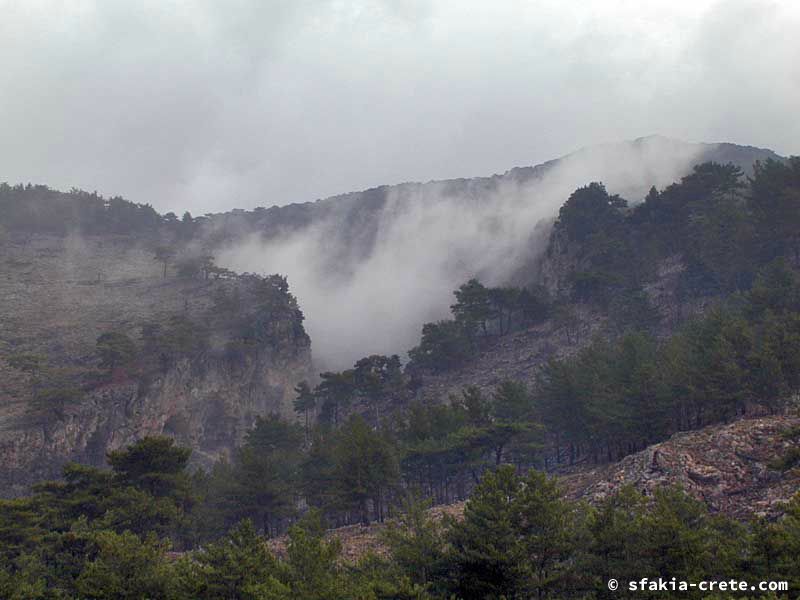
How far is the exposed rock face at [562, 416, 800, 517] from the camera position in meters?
29.1

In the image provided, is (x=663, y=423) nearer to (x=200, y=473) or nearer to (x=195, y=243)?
(x=200, y=473)

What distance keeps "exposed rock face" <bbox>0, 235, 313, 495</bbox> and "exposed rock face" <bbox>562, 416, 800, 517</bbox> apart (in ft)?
173

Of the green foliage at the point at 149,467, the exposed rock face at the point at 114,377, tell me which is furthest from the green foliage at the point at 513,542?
the exposed rock face at the point at 114,377

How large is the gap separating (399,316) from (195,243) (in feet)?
165

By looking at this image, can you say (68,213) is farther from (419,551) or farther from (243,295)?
(419,551)

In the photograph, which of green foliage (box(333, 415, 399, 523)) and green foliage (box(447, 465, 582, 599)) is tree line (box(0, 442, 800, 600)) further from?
green foliage (box(333, 415, 399, 523))

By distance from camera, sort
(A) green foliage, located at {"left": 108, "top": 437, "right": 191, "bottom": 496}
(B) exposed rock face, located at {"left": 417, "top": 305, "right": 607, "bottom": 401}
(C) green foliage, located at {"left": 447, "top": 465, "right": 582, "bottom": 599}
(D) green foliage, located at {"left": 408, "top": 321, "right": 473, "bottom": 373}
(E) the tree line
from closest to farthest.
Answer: (E) the tree line → (C) green foliage, located at {"left": 447, "top": 465, "right": 582, "bottom": 599} → (A) green foliage, located at {"left": 108, "top": 437, "right": 191, "bottom": 496} → (B) exposed rock face, located at {"left": 417, "top": 305, "right": 607, "bottom": 401} → (D) green foliage, located at {"left": 408, "top": 321, "right": 473, "bottom": 373}

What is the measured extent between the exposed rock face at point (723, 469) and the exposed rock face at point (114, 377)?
173ft

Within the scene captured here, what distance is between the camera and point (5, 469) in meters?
58.5

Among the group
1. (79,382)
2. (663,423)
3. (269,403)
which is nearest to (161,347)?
(79,382)

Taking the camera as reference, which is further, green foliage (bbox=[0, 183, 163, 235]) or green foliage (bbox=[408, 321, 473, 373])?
green foliage (bbox=[0, 183, 163, 235])

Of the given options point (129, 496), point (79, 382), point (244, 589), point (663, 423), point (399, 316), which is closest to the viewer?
point (244, 589)

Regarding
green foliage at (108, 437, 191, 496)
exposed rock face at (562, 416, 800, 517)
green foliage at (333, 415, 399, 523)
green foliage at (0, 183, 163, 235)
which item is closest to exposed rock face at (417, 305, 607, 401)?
green foliage at (333, 415, 399, 523)

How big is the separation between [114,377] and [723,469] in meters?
64.0
